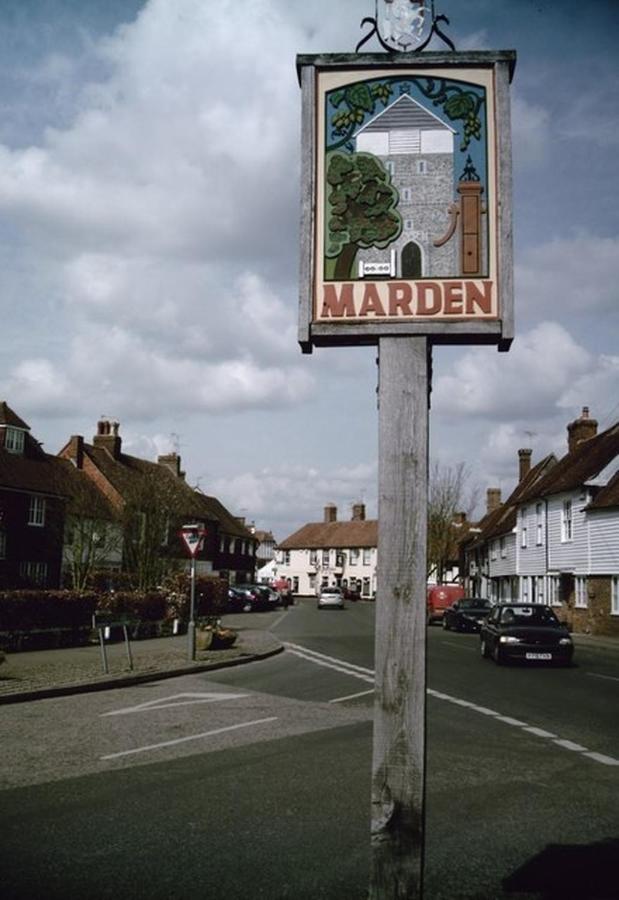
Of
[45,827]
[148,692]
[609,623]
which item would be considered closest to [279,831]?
[45,827]

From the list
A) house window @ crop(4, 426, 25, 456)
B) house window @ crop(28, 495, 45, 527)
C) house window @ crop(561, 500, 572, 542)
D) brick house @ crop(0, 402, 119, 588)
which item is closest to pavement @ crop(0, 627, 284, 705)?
house window @ crop(561, 500, 572, 542)

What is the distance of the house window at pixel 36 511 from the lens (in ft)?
152

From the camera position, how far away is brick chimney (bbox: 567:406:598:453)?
47.4 meters

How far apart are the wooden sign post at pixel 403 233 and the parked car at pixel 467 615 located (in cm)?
3638

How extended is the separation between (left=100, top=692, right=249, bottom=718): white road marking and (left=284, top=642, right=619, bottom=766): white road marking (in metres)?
1.76

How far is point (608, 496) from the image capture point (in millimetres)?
36750

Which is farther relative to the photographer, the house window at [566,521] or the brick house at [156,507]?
the brick house at [156,507]

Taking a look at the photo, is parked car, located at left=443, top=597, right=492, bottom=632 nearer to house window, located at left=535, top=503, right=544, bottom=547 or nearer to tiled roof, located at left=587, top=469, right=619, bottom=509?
house window, located at left=535, top=503, right=544, bottom=547

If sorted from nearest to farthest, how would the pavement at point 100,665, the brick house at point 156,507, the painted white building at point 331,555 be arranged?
1. the pavement at point 100,665
2. the brick house at point 156,507
3. the painted white building at point 331,555

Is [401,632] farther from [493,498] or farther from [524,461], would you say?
[493,498]

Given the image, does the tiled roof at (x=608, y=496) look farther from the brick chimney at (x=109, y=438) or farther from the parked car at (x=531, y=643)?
the brick chimney at (x=109, y=438)

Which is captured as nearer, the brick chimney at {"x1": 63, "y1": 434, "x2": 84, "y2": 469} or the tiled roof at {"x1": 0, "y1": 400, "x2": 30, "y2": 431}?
the tiled roof at {"x1": 0, "y1": 400, "x2": 30, "y2": 431}

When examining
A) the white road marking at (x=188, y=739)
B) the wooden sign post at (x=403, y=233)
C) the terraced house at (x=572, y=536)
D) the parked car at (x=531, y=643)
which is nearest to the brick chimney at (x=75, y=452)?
the terraced house at (x=572, y=536)

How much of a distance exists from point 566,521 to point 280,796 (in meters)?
36.0
